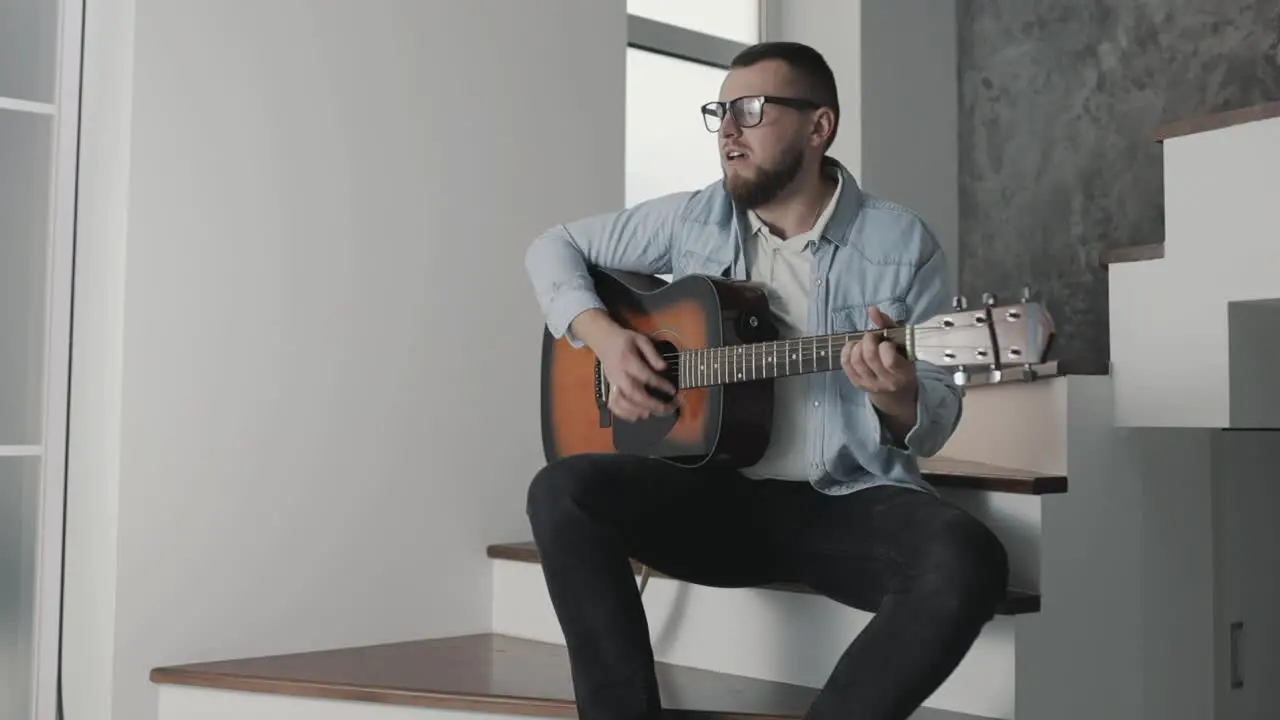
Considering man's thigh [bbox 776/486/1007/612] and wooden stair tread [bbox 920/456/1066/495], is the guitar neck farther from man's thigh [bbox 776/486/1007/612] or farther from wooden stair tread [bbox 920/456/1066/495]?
wooden stair tread [bbox 920/456/1066/495]

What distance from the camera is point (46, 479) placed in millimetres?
→ 2275

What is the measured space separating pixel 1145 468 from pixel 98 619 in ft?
6.04

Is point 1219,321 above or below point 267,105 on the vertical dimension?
below

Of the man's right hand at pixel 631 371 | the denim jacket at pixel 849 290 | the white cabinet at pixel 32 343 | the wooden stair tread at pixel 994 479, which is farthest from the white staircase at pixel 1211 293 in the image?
the white cabinet at pixel 32 343

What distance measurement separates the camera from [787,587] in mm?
2057

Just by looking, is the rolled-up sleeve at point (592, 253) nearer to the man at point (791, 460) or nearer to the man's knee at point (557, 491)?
the man at point (791, 460)

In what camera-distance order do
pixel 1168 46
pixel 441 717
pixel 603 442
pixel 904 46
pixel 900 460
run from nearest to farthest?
pixel 900 460
pixel 441 717
pixel 603 442
pixel 1168 46
pixel 904 46

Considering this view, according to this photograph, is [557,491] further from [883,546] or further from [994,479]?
[994,479]

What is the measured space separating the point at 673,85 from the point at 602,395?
157cm

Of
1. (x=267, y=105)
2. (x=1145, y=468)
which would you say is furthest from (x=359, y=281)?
A: (x=1145, y=468)

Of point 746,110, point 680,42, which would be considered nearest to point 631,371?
point 746,110

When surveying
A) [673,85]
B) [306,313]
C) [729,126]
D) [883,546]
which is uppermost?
[673,85]

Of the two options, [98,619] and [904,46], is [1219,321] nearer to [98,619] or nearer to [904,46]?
[904,46]

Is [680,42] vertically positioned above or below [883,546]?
above
